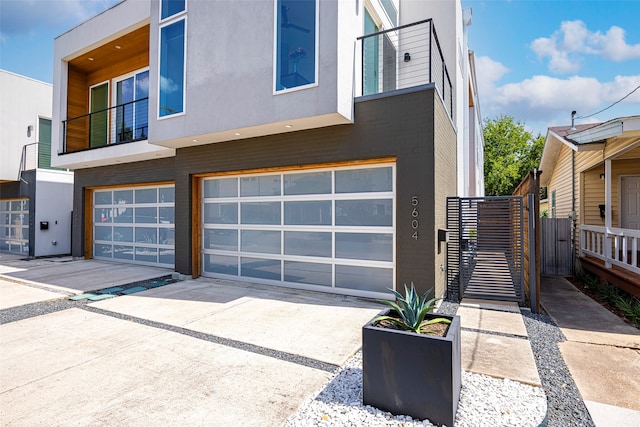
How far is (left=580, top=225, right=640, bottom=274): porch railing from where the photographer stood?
6.54 metres

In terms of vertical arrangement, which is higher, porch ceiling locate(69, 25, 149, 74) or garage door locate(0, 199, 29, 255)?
porch ceiling locate(69, 25, 149, 74)

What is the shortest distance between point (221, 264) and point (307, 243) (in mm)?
2639

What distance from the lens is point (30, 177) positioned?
1267cm

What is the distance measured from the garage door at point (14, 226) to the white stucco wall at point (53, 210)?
4.12ft

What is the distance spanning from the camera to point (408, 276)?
569 centimetres

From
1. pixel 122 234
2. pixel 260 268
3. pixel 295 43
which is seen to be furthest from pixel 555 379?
pixel 122 234

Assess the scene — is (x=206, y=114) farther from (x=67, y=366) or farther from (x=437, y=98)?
(x=67, y=366)

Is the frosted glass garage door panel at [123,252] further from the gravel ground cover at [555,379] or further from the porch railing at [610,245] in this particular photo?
the porch railing at [610,245]

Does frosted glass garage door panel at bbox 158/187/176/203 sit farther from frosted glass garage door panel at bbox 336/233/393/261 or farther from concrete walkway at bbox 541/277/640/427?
concrete walkway at bbox 541/277/640/427

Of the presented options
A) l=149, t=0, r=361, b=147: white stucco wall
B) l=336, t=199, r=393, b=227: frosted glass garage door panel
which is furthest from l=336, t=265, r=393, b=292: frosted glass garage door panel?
l=149, t=0, r=361, b=147: white stucco wall

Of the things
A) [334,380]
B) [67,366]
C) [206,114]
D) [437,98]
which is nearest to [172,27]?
[206,114]

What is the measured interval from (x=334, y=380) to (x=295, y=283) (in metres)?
4.00

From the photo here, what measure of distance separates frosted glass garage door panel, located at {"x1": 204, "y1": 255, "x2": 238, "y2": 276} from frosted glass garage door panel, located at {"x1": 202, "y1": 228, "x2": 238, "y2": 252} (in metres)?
0.23

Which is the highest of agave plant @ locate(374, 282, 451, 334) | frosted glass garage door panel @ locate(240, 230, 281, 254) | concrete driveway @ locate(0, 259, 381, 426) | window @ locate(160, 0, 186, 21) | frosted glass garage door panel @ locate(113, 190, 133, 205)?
window @ locate(160, 0, 186, 21)
